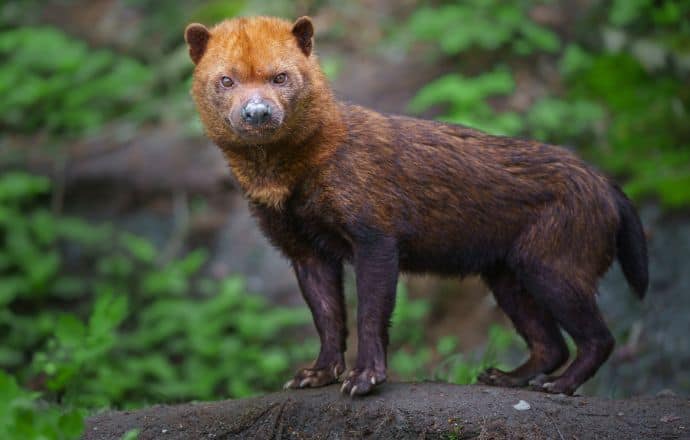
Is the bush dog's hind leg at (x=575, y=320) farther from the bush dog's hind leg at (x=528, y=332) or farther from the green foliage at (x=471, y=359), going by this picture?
the green foliage at (x=471, y=359)

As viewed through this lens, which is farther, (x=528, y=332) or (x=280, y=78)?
(x=528, y=332)

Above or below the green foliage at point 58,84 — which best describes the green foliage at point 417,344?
below

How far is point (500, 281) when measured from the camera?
20.2ft

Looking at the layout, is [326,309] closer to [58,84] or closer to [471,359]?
[471,359]

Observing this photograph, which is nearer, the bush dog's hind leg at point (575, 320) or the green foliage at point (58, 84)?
the bush dog's hind leg at point (575, 320)

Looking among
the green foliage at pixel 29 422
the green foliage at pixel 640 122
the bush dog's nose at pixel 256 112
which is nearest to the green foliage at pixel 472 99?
the green foliage at pixel 640 122

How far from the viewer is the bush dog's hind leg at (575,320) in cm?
571

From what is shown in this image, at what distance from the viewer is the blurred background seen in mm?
9469

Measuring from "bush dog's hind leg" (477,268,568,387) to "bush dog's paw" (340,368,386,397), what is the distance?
110 centimetres

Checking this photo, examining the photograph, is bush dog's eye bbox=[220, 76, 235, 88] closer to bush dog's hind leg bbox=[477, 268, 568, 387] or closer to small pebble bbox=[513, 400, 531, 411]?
bush dog's hind leg bbox=[477, 268, 568, 387]

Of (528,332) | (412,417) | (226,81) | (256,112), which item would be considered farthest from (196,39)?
(528,332)

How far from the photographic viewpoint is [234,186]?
1162 cm

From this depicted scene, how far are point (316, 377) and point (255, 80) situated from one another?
72.5 inches

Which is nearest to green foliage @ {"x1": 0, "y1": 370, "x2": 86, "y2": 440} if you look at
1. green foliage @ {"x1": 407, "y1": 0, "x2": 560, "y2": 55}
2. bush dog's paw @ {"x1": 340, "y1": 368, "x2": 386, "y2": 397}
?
bush dog's paw @ {"x1": 340, "y1": 368, "x2": 386, "y2": 397}
